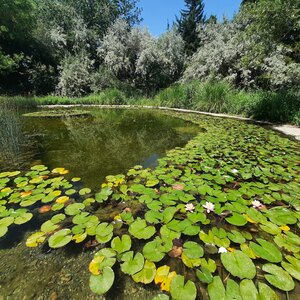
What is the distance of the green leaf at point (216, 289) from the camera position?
95 centimetres

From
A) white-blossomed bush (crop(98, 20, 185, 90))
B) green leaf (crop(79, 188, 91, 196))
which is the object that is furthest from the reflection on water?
white-blossomed bush (crop(98, 20, 185, 90))

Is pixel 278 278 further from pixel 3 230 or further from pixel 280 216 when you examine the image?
pixel 3 230

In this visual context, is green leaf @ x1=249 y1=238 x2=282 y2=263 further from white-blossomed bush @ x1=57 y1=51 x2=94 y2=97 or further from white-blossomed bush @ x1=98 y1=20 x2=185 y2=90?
white-blossomed bush @ x1=57 y1=51 x2=94 y2=97

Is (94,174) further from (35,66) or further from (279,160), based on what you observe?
(35,66)

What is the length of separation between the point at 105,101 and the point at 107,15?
11.3 meters

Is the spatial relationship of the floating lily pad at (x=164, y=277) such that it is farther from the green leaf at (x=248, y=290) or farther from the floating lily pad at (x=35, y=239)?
the floating lily pad at (x=35, y=239)

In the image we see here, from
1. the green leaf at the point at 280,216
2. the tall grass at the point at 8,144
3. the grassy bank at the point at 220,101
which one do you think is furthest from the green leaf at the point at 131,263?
the grassy bank at the point at 220,101

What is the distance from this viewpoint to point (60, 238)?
1318 millimetres

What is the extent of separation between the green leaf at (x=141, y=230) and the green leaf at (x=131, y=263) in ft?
0.52

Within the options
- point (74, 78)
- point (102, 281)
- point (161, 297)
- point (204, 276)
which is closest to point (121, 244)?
point (102, 281)

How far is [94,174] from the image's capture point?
2373 millimetres

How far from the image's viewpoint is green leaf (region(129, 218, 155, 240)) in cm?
133

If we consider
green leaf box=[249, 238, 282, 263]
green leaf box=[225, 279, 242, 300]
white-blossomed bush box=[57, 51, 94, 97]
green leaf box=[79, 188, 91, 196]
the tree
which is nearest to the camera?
green leaf box=[225, 279, 242, 300]


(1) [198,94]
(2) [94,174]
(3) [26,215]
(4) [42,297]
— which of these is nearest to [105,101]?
(1) [198,94]
